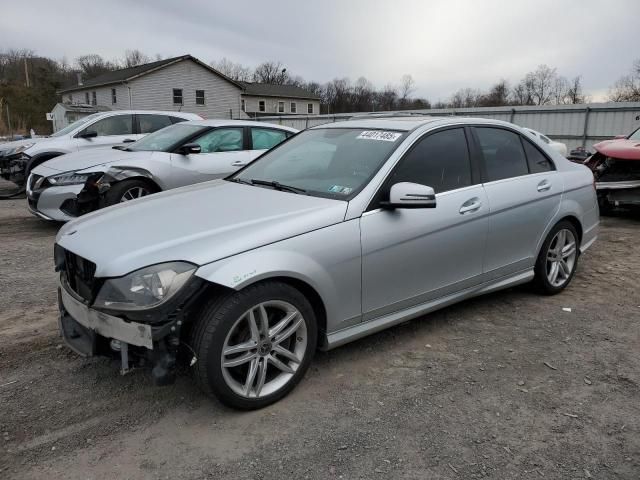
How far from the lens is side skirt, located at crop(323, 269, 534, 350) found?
10.6ft

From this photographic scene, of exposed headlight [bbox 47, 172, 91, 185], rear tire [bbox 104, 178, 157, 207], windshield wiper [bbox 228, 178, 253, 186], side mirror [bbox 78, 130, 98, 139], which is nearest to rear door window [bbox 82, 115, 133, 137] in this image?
side mirror [bbox 78, 130, 98, 139]

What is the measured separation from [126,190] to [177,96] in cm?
3570

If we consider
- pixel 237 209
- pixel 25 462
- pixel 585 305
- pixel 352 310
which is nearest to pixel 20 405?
pixel 25 462

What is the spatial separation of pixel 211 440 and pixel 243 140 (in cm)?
580

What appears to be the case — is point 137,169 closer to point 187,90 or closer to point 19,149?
point 19,149

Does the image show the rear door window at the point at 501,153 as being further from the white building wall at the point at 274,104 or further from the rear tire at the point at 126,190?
the white building wall at the point at 274,104

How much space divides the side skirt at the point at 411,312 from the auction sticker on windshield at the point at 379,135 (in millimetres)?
1237

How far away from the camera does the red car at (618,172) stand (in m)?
8.13

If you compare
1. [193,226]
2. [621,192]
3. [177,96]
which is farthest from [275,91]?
[193,226]

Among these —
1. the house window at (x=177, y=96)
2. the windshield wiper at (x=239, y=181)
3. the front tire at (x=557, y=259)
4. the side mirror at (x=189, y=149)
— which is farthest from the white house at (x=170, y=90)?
the front tire at (x=557, y=259)

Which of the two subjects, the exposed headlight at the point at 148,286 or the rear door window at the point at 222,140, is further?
the rear door window at the point at 222,140

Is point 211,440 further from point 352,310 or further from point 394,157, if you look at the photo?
point 394,157

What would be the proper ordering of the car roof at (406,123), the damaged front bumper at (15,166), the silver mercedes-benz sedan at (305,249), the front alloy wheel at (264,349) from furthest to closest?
the damaged front bumper at (15,166)
the car roof at (406,123)
the front alloy wheel at (264,349)
the silver mercedes-benz sedan at (305,249)

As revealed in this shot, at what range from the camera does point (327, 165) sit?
3.79 metres
